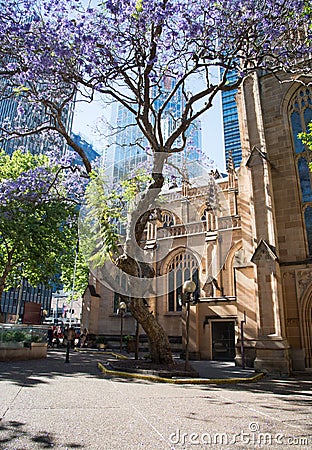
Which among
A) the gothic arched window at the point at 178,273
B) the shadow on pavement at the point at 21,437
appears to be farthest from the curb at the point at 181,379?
the gothic arched window at the point at 178,273

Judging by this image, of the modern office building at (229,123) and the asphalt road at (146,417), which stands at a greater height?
the modern office building at (229,123)

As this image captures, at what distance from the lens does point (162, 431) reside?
3971 mm

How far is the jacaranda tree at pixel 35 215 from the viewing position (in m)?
16.6

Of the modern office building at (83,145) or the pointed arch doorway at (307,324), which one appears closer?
the pointed arch doorway at (307,324)

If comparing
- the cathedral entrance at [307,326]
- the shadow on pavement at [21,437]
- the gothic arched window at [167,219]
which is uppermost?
the gothic arched window at [167,219]

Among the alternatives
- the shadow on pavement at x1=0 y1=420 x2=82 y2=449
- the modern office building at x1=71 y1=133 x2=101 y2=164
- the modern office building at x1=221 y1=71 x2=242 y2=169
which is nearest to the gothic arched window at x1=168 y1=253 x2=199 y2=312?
the modern office building at x1=71 y1=133 x2=101 y2=164

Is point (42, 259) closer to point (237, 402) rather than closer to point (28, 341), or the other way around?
point (28, 341)

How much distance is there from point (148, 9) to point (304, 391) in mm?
12670

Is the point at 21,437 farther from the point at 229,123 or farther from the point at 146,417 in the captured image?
the point at 229,123

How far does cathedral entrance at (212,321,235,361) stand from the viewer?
684 inches

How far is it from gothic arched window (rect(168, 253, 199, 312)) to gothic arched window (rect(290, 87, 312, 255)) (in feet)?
40.0

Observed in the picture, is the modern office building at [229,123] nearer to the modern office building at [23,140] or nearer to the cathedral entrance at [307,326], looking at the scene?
the modern office building at [23,140]

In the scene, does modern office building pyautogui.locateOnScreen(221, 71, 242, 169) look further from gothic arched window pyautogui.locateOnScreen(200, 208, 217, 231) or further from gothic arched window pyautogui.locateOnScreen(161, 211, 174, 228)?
gothic arched window pyautogui.locateOnScreen(200, 208, 217, 231)

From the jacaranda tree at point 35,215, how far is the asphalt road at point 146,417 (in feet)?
29.5
